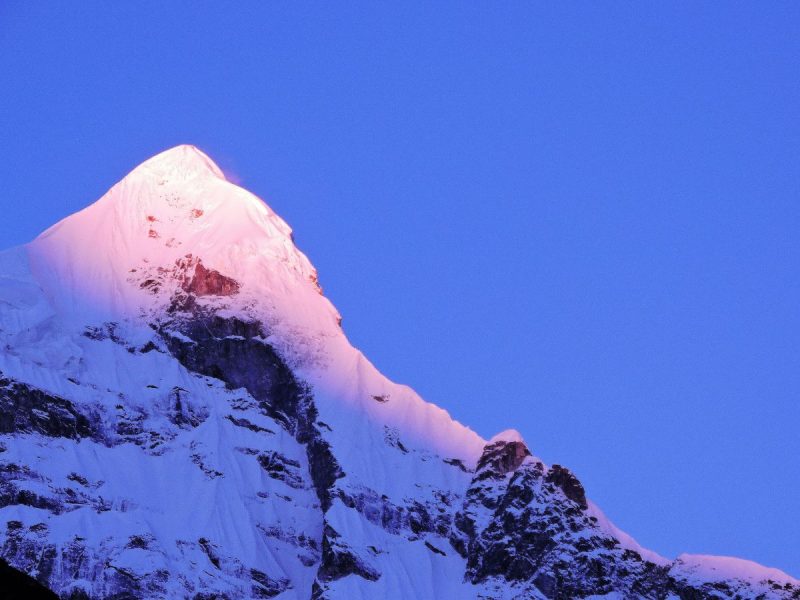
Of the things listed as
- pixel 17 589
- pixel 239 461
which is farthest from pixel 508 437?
pixel 17 589

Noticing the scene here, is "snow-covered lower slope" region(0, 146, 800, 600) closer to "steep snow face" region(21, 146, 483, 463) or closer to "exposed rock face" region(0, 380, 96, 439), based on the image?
"exposed rock face" region(0, 380, 96, 439)

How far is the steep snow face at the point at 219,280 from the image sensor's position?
158625 mm

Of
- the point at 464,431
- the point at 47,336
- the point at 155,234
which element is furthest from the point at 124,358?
the point at 464,431

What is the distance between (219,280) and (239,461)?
2843 cm

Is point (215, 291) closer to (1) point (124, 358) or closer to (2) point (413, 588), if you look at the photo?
(1) point (124, 358)

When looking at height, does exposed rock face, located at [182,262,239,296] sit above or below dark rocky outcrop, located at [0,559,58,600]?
above

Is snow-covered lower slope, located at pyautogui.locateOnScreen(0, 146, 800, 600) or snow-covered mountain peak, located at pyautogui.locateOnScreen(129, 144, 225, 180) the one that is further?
snow-covered mountain peak, located at pyautogui.locateOnScreen(129, 144, 225, 180)

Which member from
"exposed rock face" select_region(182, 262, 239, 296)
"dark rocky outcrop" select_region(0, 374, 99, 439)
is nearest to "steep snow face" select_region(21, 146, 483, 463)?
"exposed rock face" select_region(182, 262, 239, 296)

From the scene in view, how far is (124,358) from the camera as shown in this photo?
15062 cm

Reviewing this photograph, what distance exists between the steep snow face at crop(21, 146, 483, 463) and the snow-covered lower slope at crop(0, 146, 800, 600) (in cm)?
28

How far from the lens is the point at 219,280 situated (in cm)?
16488

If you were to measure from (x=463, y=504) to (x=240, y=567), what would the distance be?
29974mm

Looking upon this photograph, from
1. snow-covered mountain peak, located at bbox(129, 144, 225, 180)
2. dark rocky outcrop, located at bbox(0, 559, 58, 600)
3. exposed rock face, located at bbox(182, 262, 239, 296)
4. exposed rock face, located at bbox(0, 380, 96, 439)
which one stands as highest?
snow-covered mountain peak, located at bbox(129, 144, 225, 180)

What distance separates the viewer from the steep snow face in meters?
159
